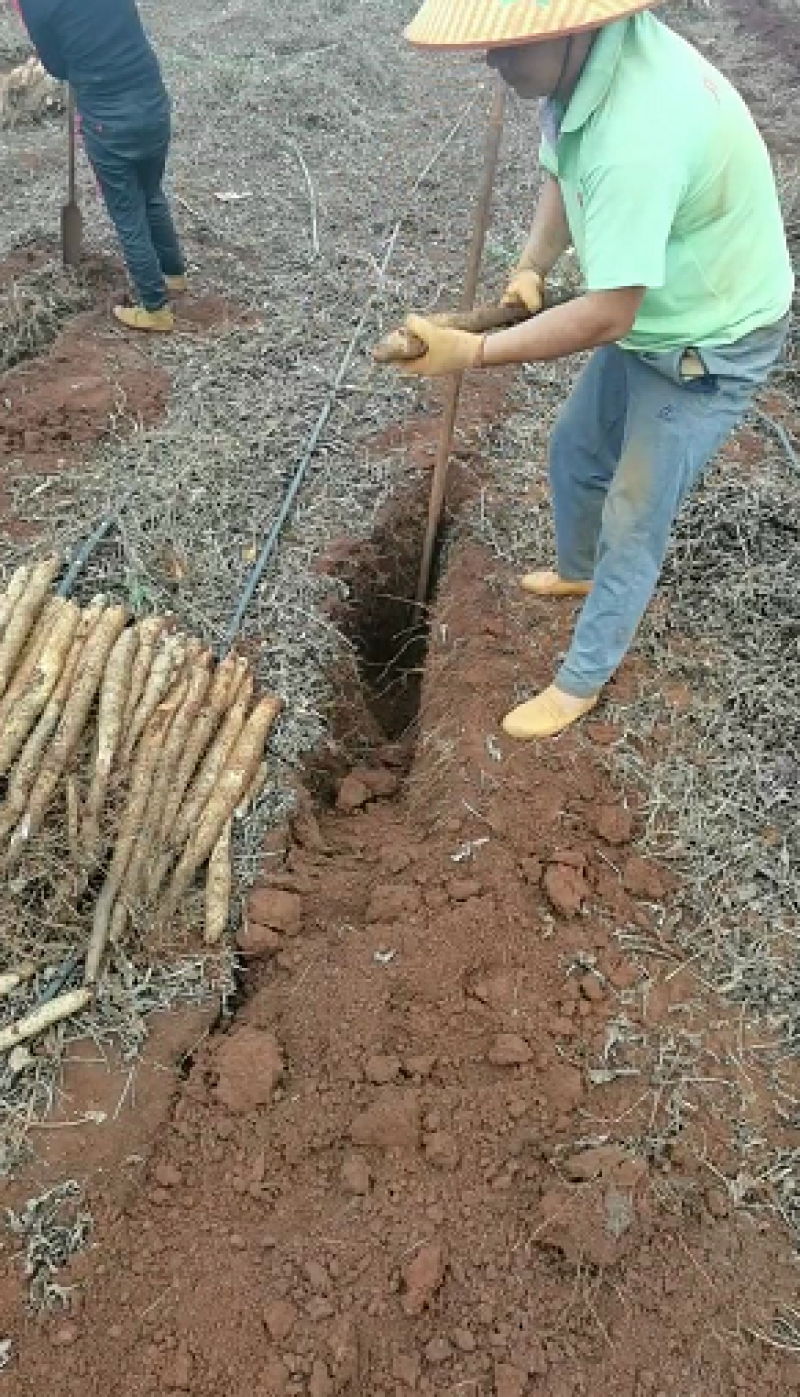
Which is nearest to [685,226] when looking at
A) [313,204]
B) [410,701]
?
[410,701]

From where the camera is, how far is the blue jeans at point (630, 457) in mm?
2637

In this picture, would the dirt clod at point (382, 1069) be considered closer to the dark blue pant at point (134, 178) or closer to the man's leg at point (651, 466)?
the man's leg at point (651, 466)

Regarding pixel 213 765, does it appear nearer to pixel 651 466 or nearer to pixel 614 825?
pixel 614 825

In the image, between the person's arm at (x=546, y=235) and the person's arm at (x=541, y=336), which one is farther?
the person's arm at (x=546, y=235)

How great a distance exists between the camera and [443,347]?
2.61m

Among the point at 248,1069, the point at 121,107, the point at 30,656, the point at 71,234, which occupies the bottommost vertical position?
the point at 248,1069

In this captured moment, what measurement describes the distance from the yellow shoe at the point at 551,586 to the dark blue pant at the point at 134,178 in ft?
9.10

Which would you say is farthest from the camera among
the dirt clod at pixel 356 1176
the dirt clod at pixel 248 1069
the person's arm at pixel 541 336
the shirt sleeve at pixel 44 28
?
the shirt sleeve at pixel 44 28

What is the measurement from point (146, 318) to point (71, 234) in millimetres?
941

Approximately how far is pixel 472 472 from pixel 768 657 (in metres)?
1.51

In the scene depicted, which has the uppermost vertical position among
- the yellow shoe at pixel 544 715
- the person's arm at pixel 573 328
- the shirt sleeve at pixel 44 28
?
the shirt sleeve at pixel 44 28

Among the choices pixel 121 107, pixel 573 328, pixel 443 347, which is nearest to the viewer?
pixel 573 328

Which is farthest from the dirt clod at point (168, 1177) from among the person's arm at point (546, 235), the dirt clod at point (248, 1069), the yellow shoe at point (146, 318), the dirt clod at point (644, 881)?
the yellow shoe at point (146, 318)

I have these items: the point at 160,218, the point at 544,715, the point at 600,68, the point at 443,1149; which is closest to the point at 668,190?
the point at 600,68
